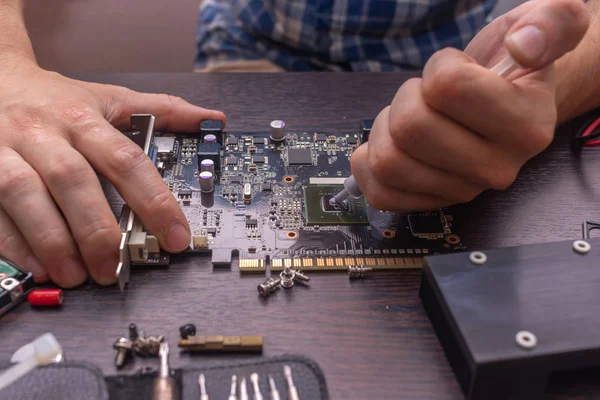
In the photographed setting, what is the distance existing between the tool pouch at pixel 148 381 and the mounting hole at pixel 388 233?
327mm

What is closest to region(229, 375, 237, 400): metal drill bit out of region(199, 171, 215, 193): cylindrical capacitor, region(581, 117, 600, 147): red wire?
region(199, 171, 215, 193): cylindrical capacitor

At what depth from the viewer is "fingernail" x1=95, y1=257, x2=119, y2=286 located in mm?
936

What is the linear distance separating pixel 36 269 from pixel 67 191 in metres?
0.14

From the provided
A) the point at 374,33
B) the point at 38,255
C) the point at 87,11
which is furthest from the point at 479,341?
the point at 87,11

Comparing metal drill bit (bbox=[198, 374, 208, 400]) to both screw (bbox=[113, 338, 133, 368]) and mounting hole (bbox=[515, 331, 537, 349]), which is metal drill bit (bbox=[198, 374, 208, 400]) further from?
mounting hole (bbox=[515, 331, 537, 349])

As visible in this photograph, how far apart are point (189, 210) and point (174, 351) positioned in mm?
316

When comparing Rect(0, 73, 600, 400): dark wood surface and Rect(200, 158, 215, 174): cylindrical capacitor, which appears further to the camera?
Rect(200, 158, 215, 174): cylindrical capacitor

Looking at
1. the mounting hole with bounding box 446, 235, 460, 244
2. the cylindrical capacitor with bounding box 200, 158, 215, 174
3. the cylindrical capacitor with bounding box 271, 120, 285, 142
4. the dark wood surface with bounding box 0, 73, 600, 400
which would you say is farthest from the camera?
the cylindrical capacitor with bounding box 271, 120, 285, 142

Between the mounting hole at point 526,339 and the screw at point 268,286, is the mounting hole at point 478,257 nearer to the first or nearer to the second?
the mounting hole at point 526,339

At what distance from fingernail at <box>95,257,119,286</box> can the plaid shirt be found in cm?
95

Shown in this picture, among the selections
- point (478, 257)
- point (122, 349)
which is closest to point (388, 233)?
point (478, 257)

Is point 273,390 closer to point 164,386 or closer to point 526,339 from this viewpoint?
point 164,386

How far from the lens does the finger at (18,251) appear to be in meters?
0.93

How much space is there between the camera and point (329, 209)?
1096 millimetres
